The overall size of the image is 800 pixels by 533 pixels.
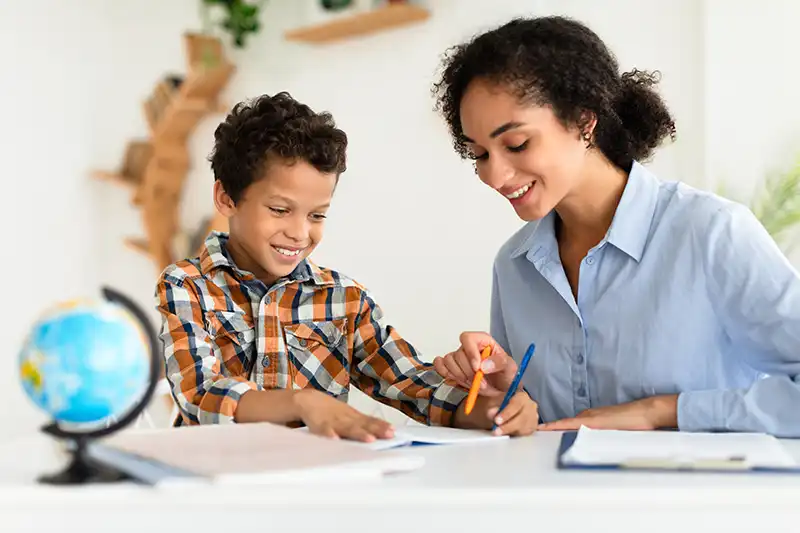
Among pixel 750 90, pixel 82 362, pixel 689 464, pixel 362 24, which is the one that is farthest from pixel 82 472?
pixel 362 24

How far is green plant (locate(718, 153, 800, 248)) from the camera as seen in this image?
2494 mm

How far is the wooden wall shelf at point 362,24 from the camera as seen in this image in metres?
3.16

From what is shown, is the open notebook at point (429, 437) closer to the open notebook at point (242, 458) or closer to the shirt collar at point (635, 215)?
the open notebook at point (242, 458)

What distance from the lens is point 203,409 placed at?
56.1 inches

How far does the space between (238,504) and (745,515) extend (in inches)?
16.9

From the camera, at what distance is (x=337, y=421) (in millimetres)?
1210

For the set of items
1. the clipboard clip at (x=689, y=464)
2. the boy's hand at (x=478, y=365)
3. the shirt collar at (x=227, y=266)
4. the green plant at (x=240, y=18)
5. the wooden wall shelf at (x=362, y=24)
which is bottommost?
the clipboard clip at (x=689, y=464)

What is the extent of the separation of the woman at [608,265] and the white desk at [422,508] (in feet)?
1.65

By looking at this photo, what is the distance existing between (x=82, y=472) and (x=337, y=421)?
14.9 inches

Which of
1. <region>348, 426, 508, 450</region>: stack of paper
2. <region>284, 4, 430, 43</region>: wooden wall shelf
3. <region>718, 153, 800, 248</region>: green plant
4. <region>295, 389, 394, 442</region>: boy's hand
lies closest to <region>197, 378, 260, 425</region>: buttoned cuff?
<region>295, 389, 394, 442</region>: boy's hand

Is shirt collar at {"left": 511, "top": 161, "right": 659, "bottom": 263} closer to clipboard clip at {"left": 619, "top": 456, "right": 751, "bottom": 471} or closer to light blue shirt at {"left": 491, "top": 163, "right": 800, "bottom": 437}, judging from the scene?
light blue shirt at {"left": 491, "top": 163, "right": 800, "bottom": 437}

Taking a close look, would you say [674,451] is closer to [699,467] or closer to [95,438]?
[699,467]

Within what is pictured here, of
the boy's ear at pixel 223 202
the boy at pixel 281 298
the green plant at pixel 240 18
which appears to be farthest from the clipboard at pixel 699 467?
the green plant at pixel 240 18

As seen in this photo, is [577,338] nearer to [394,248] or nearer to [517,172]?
[517,172]
